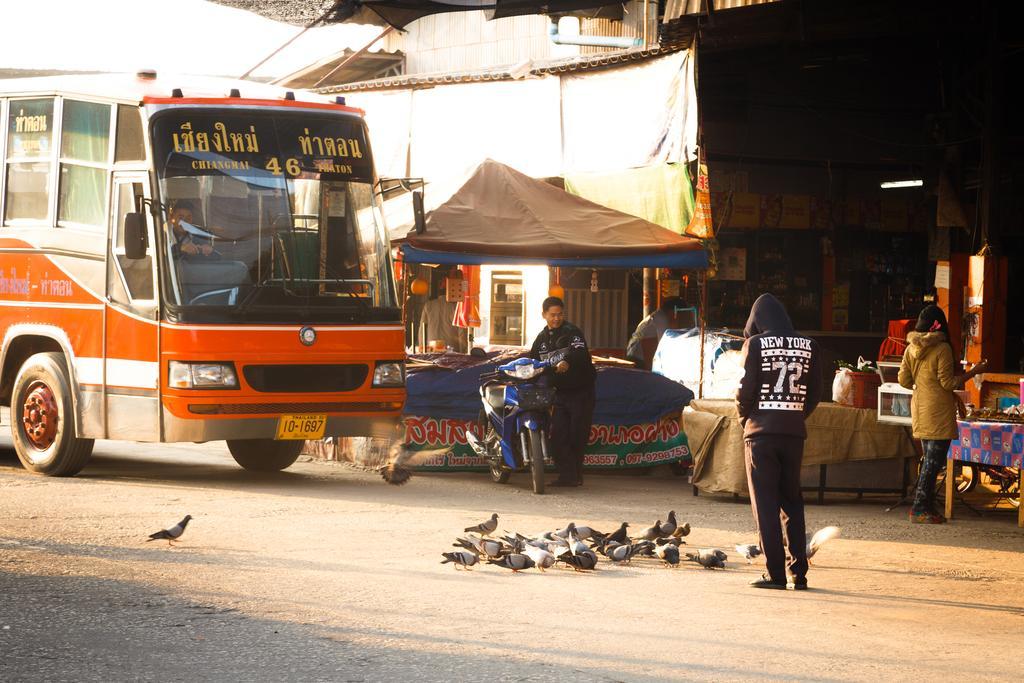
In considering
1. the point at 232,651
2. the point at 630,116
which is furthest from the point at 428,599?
the point at 630,116

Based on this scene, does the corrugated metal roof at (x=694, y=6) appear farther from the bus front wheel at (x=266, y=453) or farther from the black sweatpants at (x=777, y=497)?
the black sweatpants at (x=777, y=497)

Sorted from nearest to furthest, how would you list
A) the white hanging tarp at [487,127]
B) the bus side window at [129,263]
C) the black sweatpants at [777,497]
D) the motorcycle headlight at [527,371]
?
the black sweatpants at [777,497] → the bus side window at [129,263] → the motorcycle headlight at [527,371] → the white hanging tarp at [487,127]

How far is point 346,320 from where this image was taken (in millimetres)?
13156

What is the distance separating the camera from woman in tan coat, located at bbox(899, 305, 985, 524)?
12.3 metres

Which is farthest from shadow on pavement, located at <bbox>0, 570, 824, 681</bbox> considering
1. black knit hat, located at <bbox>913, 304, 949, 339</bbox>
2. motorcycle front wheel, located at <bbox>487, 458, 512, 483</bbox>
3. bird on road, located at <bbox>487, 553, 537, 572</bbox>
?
motorcycle front wheel, located at <bbox>487, 458, 512, 483</bbox>

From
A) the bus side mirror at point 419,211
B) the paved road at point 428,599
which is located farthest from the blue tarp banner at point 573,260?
the paved road at point 428,599

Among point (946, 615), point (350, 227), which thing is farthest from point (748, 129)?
point (946, 615)

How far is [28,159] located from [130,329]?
2.37 m

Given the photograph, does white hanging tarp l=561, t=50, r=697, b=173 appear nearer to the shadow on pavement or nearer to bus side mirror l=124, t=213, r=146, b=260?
bus side mirror l=124, t=213, r=146, b=260

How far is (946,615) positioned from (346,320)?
6510mm

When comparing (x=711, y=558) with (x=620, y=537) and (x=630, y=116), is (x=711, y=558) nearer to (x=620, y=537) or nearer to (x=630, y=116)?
(x=620, y=537)

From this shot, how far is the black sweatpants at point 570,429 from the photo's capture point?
570 inches

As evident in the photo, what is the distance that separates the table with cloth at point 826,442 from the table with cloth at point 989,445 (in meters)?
0.82

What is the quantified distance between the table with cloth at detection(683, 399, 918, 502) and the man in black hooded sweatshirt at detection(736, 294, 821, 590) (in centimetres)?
423
